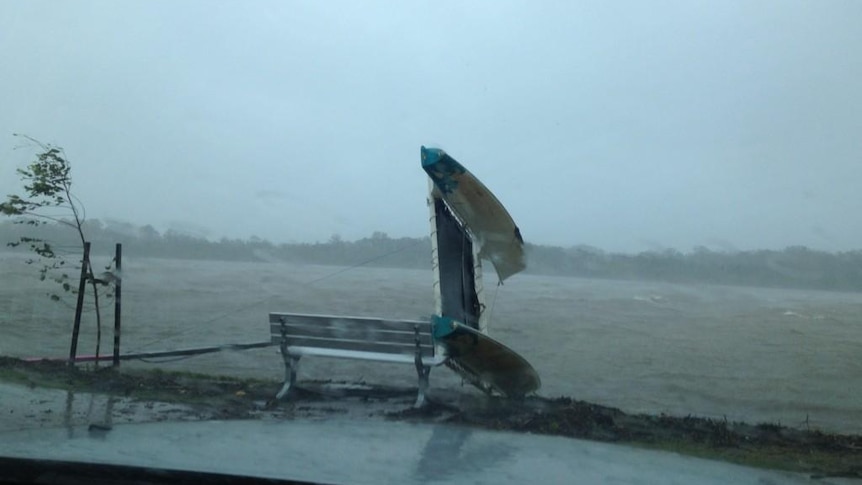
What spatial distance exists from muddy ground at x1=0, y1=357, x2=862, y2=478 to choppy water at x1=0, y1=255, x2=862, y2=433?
130 cm

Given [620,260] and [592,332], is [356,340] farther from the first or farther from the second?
[620,260]

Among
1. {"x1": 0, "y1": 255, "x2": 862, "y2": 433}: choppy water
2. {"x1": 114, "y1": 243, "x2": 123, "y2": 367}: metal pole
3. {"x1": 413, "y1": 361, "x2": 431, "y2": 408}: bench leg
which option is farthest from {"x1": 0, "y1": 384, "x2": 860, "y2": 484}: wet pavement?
{"x1": 0, "y1": 255, "x2": 862, "y2": 433}: choppy water

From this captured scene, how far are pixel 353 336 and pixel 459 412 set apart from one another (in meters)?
1.46

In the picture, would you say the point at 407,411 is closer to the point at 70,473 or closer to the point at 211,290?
the point at 70,473

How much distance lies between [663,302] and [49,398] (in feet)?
36.3

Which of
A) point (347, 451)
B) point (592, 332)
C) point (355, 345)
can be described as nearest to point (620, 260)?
point (592, 332)

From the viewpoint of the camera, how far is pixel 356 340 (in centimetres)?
1013

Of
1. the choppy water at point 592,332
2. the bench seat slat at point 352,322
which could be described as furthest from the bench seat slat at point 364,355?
the choppy water at point 592,332

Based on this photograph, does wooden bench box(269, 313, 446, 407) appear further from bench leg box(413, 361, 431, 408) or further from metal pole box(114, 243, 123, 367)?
metal pole box(114, 243, 123, 367)

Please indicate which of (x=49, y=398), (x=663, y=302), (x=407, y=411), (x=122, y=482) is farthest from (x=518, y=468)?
(x=663, y=302)

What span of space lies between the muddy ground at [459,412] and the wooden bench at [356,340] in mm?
410

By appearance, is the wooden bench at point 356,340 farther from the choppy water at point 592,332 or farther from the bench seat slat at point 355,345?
the choppy water at point 592,332

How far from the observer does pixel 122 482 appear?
487cm

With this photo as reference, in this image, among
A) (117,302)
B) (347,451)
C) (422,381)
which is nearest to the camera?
(347,451)
